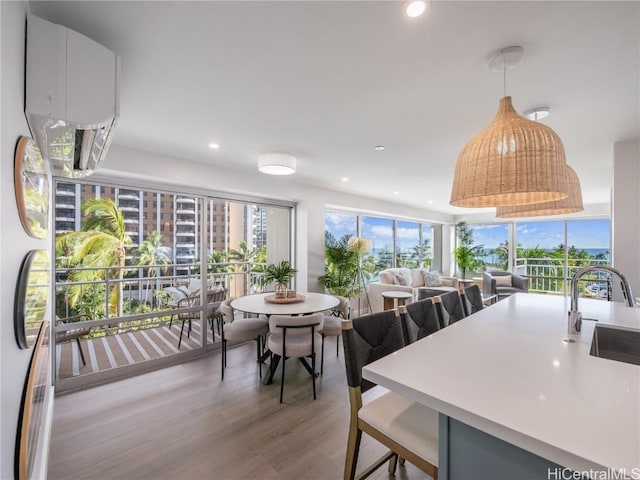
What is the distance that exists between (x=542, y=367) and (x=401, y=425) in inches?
24.6

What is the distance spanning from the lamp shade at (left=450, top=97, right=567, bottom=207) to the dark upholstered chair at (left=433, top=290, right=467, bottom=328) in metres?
1.00

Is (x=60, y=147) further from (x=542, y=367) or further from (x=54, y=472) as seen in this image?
(x=542, y=367)

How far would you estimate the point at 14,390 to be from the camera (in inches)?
34.1

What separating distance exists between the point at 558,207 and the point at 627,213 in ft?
4.54

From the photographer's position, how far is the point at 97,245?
3.26 metres

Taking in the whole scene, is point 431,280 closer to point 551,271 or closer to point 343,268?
point 343,268

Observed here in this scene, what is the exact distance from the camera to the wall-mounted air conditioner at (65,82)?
1.18 meters

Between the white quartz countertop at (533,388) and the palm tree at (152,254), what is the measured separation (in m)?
3.30

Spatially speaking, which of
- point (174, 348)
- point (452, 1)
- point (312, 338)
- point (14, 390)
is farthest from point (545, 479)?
point (174, 348)

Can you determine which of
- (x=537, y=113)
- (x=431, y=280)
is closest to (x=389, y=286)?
(x=431, y=280)

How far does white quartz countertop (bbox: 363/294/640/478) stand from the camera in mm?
724

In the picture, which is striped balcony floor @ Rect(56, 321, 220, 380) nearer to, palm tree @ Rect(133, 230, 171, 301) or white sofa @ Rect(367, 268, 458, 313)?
palm tree @ Rect(133, 230, 171, 301)

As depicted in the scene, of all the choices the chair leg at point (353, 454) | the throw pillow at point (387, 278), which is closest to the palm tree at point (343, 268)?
the throw pillow at point (387, 278)

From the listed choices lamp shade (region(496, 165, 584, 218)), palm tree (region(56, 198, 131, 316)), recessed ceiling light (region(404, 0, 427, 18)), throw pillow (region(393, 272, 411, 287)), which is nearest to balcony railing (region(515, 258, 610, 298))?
throw pillow (region(393, 272, 411, 287))
